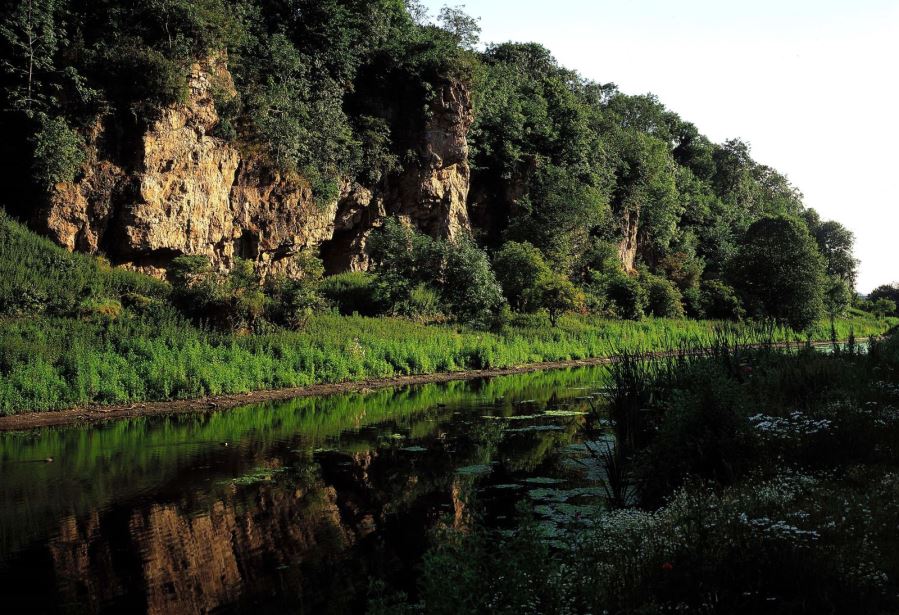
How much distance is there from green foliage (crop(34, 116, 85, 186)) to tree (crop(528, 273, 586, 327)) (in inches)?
944

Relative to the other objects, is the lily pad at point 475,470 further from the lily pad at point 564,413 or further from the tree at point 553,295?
the tree at point 553,295

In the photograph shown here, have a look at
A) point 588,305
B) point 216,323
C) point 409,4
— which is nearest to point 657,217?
point 588,305

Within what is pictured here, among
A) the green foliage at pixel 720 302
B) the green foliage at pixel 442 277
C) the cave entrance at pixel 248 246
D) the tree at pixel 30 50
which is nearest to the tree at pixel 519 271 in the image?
the green foliage at pixel 442 277

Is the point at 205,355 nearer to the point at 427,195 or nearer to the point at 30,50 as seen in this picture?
the point at 30,50

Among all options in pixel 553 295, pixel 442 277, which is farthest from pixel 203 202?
pixel 553 295

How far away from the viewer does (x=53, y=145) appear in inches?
1019

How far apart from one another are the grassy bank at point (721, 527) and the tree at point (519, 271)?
→ 2828 centimetres

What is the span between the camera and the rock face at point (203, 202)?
2798 cm

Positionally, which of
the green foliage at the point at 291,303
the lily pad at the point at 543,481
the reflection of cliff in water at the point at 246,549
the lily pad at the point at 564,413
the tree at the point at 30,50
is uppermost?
the tree at the point at 30,50

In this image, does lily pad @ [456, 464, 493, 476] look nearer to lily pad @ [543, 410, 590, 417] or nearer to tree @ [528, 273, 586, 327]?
lily pad @ [543, 410, 590, 417]

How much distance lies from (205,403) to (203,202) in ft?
46.2

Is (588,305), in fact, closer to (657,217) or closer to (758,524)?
(657,217)

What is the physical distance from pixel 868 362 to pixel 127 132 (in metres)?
28.3

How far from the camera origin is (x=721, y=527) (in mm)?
5941
